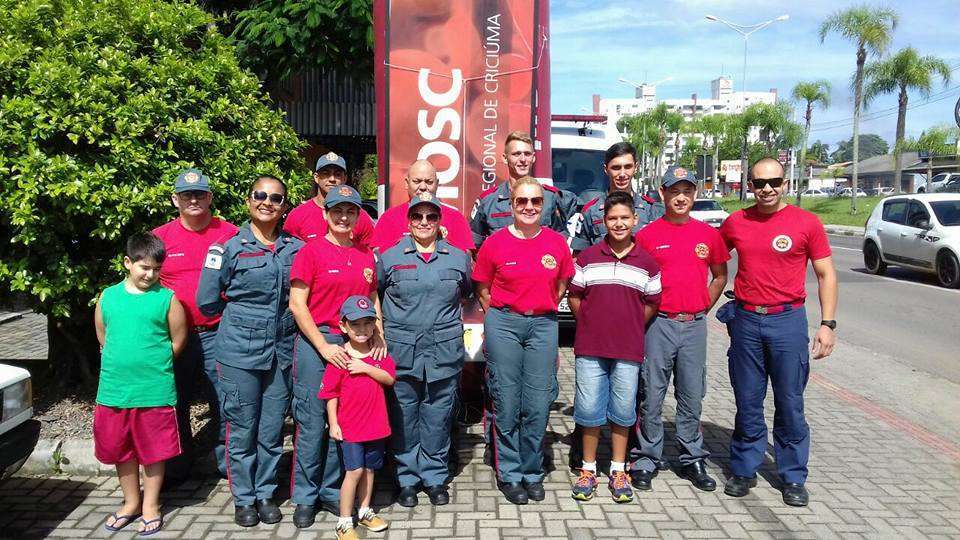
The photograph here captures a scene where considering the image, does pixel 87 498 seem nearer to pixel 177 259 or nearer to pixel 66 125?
pixel 177 259

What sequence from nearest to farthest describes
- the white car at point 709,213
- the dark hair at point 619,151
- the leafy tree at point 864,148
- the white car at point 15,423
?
the white car at point 15,423 < the dark hair at point 619,151 < the white car at point 709,213 < the leafy tree at point 864,148

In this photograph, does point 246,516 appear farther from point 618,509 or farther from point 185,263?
point 618,509

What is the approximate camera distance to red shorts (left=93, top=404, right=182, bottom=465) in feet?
12.3

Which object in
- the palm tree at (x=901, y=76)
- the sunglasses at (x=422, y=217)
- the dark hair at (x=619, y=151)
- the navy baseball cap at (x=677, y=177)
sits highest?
Answer: the palm tree at (x=901, y=76)

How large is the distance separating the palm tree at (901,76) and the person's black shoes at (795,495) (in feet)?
124

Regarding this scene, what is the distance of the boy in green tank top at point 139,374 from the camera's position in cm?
374

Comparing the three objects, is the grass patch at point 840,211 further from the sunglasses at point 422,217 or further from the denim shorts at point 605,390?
the sunglasses at point 422,217

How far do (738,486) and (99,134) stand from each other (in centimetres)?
461

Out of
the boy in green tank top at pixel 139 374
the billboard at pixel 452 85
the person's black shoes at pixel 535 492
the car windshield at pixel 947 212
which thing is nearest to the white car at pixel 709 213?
the car windshield at pixel 947 212

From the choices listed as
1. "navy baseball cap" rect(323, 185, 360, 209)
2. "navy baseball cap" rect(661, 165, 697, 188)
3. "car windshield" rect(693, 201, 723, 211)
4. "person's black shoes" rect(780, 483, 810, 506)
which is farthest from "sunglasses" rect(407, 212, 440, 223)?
"car windshield" rect(693, 201, 723, 211)

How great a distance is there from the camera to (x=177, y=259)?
4.13 m

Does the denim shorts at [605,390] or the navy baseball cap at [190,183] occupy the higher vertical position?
the navy baseball cap at [190,183]

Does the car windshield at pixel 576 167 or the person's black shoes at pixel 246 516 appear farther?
the car windshield at pixel 576 167

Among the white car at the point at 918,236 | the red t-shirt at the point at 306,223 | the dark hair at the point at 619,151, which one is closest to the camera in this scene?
the dark hair at the point at 619,151
